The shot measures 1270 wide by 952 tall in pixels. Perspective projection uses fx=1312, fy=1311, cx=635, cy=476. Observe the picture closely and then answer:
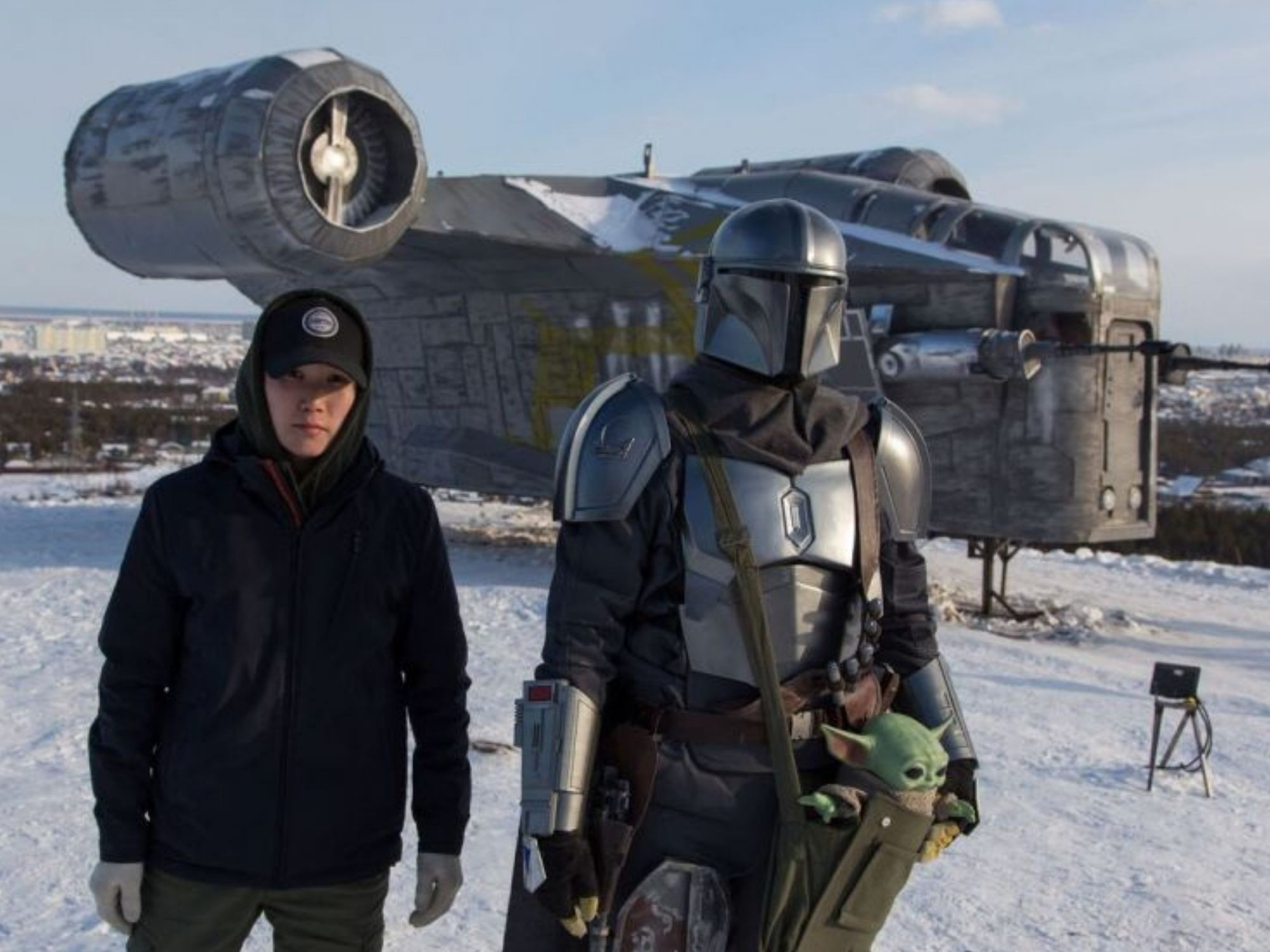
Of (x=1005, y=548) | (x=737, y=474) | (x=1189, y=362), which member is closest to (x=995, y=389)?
(x=1189, y=362)

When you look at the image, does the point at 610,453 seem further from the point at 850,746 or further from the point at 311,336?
the point at 850,746

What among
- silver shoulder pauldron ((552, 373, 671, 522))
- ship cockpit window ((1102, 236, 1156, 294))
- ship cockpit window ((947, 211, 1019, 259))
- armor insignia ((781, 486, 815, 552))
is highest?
ship cockpit window ((947, 211, 1019, 259))

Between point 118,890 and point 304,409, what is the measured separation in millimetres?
1038

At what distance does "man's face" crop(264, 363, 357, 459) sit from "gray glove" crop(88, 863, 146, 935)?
0.90 m

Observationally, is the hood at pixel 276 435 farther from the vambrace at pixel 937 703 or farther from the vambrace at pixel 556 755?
the vambrace at pixel 937 703

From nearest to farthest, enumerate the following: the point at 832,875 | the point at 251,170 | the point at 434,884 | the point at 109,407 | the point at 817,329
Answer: the point at 832,875, the point at 434,884, the point at 817,329, the point at 251,170, the point at 109,407

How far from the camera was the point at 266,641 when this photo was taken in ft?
8.96

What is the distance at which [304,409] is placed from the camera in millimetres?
2791

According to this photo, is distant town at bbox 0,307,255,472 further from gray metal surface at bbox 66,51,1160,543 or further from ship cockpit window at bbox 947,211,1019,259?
ship cockpit window at bbox 947,211,1019,259

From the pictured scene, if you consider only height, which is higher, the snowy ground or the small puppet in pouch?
the small puppet in pouch

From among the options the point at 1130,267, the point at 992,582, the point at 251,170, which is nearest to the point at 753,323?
the point at 251,170

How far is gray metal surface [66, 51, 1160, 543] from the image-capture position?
8727mm

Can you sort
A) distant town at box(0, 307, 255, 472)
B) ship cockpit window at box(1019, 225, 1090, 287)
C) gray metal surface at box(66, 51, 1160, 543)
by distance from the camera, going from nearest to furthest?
gray metal surface at box(66, 51, 1160, 543), ship cockpit window at box(1019, 225, 1090, 287), distant town at box(0, 307, 255, 472)

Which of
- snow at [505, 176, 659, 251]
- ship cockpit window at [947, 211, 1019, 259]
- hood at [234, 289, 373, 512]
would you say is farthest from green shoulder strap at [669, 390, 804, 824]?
snow at [505, 176, 659, 251]
